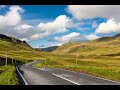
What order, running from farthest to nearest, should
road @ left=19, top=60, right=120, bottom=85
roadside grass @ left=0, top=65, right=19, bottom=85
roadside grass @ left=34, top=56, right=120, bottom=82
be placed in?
roadside grass @ left=34, top=56, right=120, bottom=82 → road @ left=19, top=60, right=120, bottom=85 → roadside grass @ left=0, top=65, right=19, bottom=85

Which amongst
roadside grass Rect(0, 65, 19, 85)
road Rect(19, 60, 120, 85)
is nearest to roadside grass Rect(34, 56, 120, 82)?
road Rect(19, 60, 120, 85)

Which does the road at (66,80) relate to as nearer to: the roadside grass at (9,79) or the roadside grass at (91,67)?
the roadside grass at (9,79)

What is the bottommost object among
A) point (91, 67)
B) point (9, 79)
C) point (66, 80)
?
point (66, 80)

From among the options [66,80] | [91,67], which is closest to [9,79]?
[66,80]

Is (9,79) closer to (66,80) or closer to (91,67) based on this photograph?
A: (66,80)

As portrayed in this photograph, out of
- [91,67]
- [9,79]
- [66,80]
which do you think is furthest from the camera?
[91,67]

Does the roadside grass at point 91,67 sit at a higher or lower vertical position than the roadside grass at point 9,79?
higher

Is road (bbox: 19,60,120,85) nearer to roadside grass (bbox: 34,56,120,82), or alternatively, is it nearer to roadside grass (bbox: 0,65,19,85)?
roadside grass (bbox: 0,65,19,85)

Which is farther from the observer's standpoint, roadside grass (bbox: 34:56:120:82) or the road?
roadside grass (bbox: 34:56:120:82)

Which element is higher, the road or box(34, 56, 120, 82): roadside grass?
box(34, 56, 120, 82): roadside grass

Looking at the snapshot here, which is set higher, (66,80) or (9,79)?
(9,79)

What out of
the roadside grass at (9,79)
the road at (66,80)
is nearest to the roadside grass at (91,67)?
the road at (66,80)
